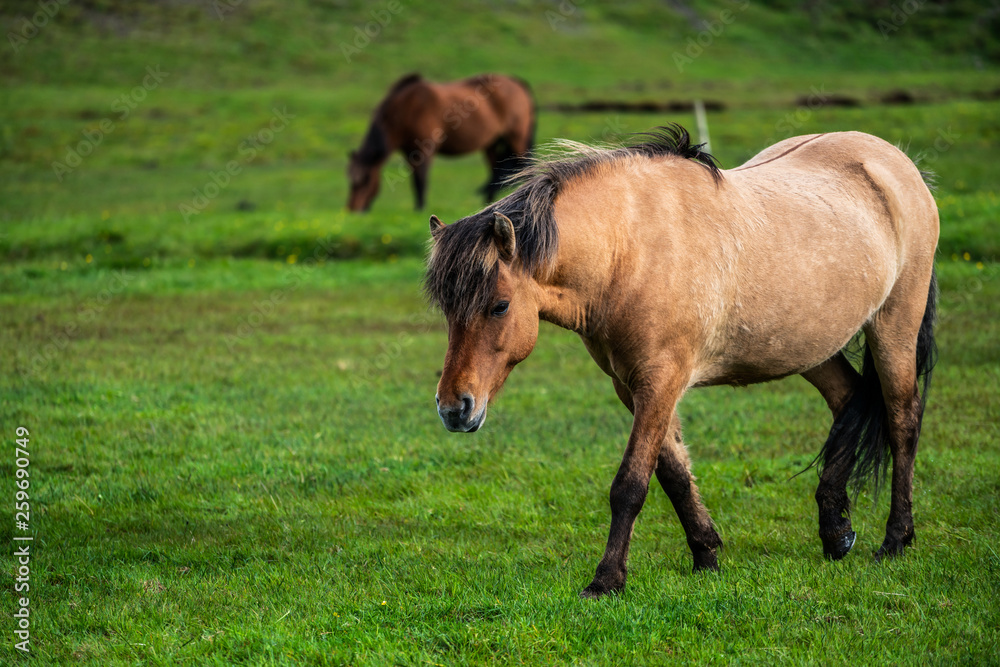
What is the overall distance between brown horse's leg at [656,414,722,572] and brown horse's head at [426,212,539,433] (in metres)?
1.14

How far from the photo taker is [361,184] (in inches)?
776

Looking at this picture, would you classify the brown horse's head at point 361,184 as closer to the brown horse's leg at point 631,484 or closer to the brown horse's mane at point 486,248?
the brown horse's mane at point 486,248

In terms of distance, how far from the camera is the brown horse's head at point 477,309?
409 centimetres

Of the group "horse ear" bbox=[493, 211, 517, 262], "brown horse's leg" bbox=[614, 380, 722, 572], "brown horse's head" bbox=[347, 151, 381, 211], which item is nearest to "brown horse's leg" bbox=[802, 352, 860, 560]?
"brown horse's leg" bbox=[614, 380, 722, 572]

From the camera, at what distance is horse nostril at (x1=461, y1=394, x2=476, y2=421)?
405cm

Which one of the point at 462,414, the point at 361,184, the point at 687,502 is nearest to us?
the point at 462,414

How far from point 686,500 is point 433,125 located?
1676 centimetres

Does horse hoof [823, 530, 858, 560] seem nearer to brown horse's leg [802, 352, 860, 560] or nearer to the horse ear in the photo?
brown horse's leg [802, 352, 860, 560]

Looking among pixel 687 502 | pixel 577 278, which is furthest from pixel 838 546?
pixel 577 278

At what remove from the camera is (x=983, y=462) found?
6289mm

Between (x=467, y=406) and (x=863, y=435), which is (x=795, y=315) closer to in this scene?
(x=863, y=435)

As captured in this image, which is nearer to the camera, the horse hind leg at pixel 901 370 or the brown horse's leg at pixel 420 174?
the horse hind leg at pixel 901 370

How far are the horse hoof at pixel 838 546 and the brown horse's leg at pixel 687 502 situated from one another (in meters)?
0.73

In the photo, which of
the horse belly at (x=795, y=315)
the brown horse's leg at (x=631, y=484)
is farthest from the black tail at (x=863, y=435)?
the brown horse's leg at (x=631, y=484)
